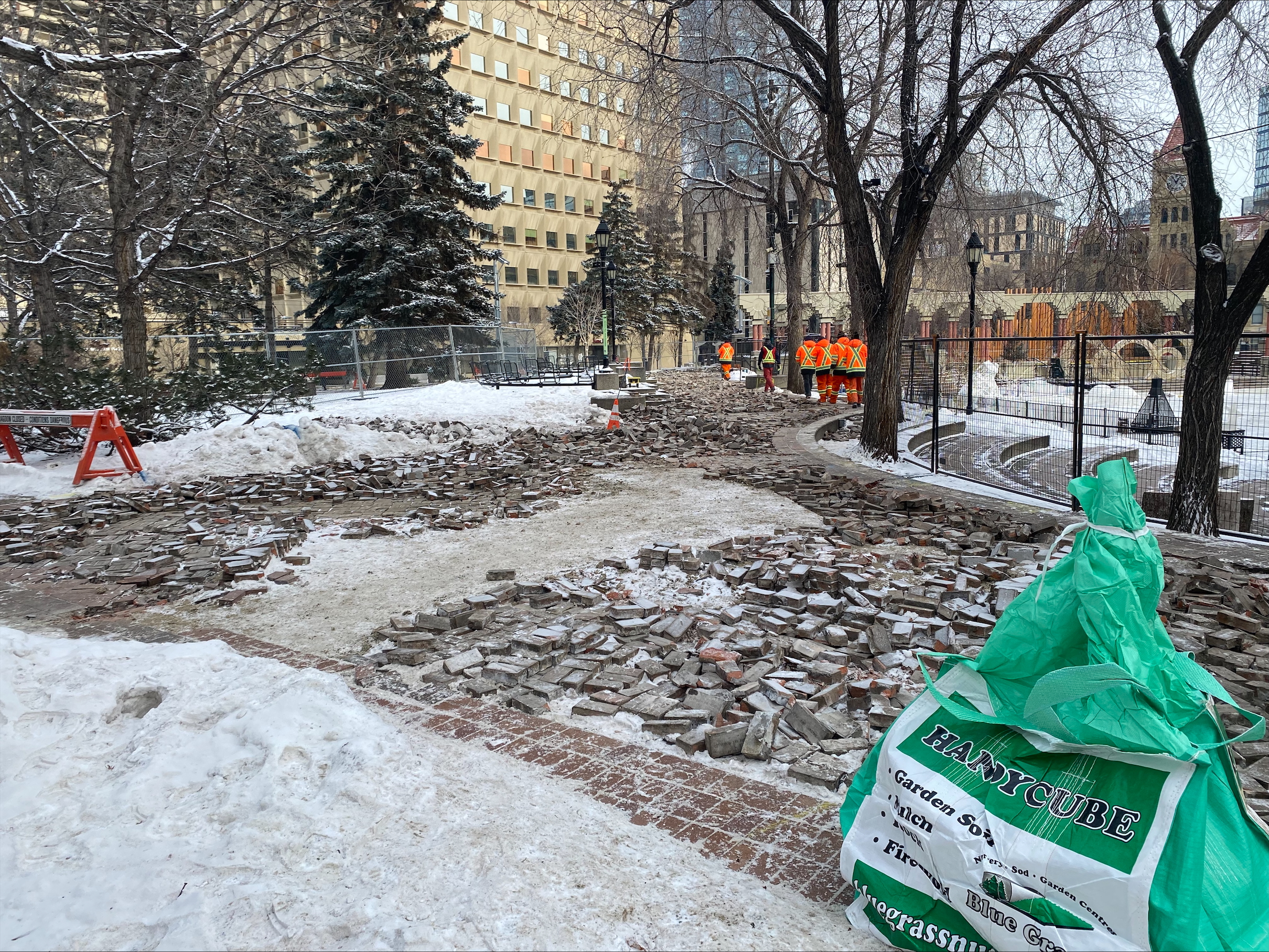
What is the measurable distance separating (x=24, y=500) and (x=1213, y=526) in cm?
1395

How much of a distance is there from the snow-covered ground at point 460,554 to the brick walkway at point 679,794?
1.62m

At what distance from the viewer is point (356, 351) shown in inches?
867

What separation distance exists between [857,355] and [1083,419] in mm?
10972

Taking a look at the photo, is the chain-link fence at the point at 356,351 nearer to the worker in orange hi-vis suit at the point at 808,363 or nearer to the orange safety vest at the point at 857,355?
the worker in orange hi-vis suit at the point at 808,363

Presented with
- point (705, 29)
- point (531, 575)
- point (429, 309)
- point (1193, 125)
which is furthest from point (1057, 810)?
point (429, 309)

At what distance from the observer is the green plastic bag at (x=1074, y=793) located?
7.11 feet

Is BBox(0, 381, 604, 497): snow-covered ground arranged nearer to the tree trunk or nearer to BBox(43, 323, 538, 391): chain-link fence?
BBox(43, 323, 538, 391): chain-link fence

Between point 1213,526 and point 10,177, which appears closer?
point 1213,526

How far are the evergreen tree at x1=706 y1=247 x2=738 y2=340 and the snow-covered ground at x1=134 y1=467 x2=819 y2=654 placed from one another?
59.7 metres

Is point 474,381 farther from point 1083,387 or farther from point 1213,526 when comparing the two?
point 1213,526

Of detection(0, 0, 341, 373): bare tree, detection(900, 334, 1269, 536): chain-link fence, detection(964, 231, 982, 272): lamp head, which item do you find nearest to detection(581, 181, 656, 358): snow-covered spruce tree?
detection(964, 231, 982, 272): lamp head

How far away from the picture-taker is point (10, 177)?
20359 millimetres

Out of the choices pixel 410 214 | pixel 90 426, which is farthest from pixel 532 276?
pixel 90 426

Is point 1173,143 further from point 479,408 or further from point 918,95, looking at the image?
point 479,408
